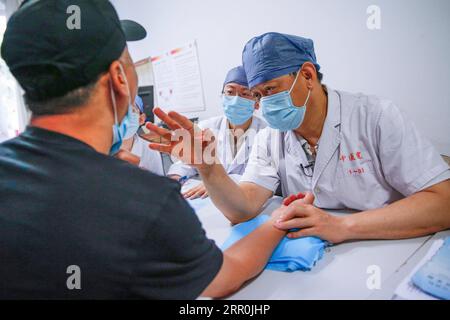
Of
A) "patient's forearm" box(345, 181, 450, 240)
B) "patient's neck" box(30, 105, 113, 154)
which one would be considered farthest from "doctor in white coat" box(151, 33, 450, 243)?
"patient's neck" box(30, 105, 113, 154)

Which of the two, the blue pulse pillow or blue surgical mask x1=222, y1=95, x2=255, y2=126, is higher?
blue surgical mask x1=222, y1=95, x2=255, y2=126

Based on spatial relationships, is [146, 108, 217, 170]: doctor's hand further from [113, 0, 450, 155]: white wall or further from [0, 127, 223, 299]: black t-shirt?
[113, 0, 450, 155]: white wall

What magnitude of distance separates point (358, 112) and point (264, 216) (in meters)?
0.54

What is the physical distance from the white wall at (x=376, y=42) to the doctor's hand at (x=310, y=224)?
3.90ft

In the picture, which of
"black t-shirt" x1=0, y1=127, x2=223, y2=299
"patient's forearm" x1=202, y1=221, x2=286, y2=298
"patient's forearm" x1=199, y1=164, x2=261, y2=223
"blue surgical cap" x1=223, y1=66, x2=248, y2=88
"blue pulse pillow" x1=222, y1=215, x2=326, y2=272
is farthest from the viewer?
"blue surgical cap" x1=223, y1=66, x2=248, y2=88

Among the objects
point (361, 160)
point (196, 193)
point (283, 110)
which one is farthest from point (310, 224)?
point (196, 193)

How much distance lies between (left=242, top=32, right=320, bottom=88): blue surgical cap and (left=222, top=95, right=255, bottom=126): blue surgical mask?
729 mm

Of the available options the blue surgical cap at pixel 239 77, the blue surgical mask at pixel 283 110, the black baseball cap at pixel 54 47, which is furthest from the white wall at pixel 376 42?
the black baseball cap at pixel 54 47

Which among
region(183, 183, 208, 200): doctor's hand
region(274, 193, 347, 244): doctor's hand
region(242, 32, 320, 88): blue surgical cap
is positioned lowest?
region(183, 183, 208, 200): doctor's hand

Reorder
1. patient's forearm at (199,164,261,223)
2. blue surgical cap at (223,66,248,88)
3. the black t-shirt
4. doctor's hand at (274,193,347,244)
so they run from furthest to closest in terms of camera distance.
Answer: blue surgical cap at (223,66,248,88), patient's forearm at (199,164,261,223), doctor's hand at (274,193,347,244), the black t-shirt

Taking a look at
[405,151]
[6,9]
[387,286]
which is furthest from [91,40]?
[6,9]

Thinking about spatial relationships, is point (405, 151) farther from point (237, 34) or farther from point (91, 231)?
point (237, 34)

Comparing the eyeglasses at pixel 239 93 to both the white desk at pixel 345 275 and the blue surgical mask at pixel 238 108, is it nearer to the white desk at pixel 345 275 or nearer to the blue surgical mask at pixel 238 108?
the blue surgical mask at pixel 238 108

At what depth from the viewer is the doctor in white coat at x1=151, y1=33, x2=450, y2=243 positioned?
956mm
